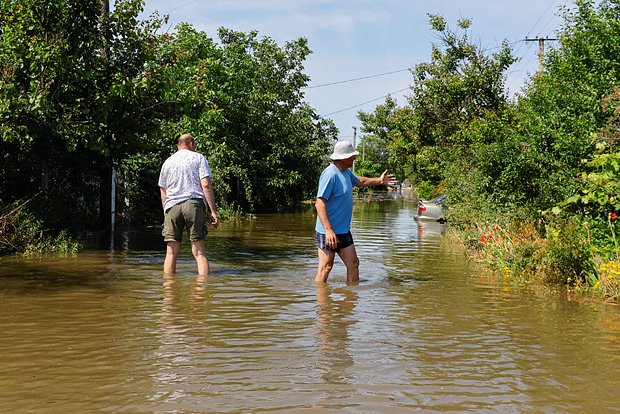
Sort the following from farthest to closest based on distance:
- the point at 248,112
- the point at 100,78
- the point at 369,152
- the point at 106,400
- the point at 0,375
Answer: the point at 369,152 < the point at 248,112 < the point at 100,78 < the point at 0,375 < the point at 106,400

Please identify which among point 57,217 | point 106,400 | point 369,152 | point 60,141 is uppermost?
point 369,152

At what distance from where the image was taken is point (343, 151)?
9.51 meters

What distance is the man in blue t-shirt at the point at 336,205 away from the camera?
31.0 feet

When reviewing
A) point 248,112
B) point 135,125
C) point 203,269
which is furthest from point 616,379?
point 248,112

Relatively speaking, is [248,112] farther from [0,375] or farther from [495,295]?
[0,375]

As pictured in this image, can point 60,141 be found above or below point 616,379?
above

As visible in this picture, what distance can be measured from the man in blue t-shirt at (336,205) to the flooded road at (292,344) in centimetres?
A: 53

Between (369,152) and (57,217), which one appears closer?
(57,217)

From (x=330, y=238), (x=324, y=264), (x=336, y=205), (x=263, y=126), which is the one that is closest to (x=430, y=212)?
(x=263, y=126)

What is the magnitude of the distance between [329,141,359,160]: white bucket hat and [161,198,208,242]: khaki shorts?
220 centimetres

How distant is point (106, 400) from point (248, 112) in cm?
3059

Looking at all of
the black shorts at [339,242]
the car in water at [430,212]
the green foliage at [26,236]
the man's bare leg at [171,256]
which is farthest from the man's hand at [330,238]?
the car in water at [430,212]

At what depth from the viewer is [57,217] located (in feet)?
49.2

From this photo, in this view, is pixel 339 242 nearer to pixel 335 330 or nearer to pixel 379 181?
pixel 379 181
